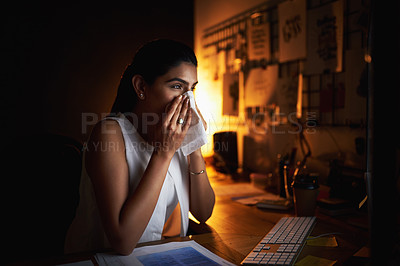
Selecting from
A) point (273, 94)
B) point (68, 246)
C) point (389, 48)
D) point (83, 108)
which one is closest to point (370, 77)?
point (389, 48)

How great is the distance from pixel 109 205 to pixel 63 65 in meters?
1.68

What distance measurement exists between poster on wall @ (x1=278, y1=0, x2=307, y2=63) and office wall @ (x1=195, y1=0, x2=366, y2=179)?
0.07 meters

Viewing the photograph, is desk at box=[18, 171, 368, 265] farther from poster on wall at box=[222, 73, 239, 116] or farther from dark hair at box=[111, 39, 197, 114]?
poster on wall at box=[222, 73, 239, 116]

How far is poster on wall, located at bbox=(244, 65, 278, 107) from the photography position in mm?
1909

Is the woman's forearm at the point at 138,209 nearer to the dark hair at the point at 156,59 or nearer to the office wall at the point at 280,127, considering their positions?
the dark hair at the point at 156,59

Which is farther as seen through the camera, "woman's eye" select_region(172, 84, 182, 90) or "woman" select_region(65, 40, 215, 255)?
"woman's eye" select_region(172, 84, 182, 90)

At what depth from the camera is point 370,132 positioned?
1.29 ft

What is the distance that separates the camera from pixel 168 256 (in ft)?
2.57

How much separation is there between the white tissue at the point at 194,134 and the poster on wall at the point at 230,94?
1.17 metres

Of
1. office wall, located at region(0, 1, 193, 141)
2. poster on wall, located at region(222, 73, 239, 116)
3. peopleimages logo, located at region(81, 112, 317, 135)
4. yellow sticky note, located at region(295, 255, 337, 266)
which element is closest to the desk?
yellow sticky note, located at region(295, 255, 337, 266)

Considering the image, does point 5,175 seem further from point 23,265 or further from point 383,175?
point 383,175

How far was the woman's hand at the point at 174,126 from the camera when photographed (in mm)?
1000

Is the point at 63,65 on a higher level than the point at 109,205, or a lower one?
higher

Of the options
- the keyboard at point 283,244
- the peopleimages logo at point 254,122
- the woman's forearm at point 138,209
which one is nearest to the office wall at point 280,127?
the peopleimages logo at point 254,122
